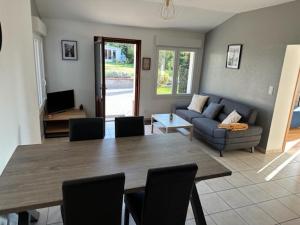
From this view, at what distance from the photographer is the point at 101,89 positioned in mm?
4523

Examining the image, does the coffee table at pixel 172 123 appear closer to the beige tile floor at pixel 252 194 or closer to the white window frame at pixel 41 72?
the beige tile floor at pixel 252 194

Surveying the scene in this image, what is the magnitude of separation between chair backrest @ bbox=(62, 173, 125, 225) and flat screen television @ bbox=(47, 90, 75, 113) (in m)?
3.43

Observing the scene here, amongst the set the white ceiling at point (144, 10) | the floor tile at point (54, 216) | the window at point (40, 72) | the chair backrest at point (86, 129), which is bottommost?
the floor tile at point (54, 216)

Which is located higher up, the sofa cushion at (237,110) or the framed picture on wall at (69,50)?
the framed picture on wall at (69,50)

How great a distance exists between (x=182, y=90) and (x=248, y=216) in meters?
3.96

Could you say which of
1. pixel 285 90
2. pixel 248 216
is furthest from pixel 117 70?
pixel 248 216

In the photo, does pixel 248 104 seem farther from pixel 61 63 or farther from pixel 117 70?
pixel 117 70

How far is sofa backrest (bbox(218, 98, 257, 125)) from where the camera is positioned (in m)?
3.93

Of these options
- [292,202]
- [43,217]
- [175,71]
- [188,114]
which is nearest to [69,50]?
[175,71]

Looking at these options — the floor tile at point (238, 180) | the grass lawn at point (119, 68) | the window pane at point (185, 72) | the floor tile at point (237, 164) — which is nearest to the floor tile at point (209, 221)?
the floor tile at point (238, 180)

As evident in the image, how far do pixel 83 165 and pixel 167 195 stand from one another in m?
0.72

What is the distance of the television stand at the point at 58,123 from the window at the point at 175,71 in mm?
2278

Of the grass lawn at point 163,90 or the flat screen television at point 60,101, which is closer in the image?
the flat screen television at point 60,101

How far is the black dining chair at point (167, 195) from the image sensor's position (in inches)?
54.3
